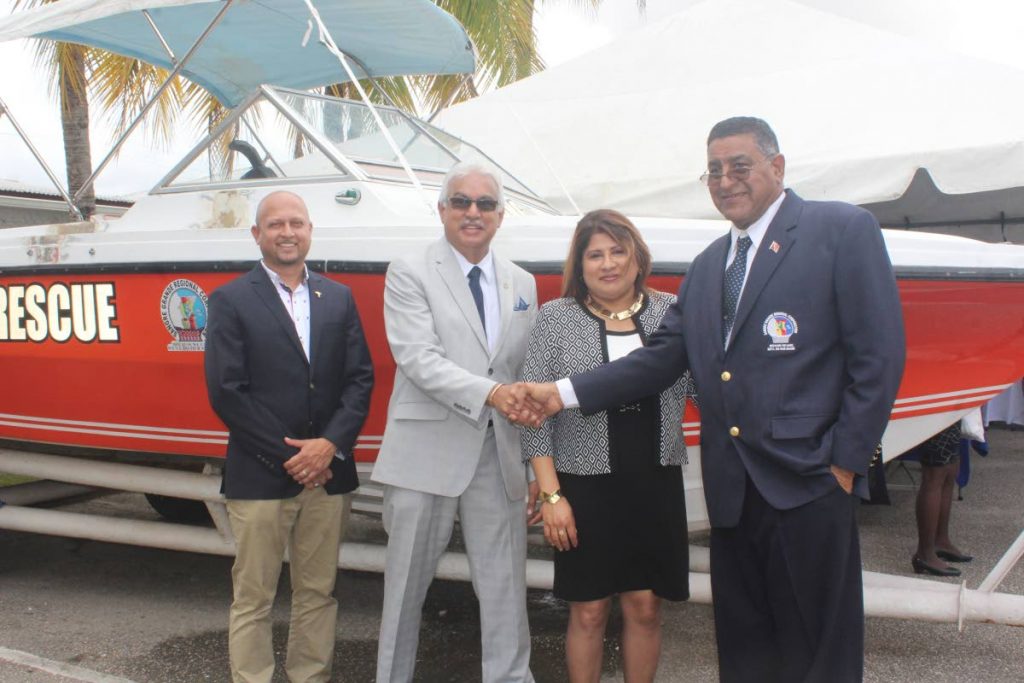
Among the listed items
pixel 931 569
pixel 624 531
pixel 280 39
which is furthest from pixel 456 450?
pixel 280 39

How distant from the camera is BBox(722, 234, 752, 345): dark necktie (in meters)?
1.98

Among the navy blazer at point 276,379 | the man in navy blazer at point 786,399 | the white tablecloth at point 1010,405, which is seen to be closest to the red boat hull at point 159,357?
the navy blazer at point 276,379

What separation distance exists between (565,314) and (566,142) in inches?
232

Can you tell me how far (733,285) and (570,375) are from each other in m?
0.47

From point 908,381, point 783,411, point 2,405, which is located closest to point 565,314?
point 783,411

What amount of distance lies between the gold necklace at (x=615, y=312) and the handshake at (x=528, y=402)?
10.1 inches

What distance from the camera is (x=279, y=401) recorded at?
8.26 ft

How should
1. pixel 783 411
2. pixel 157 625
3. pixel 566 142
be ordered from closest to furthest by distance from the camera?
pixel 783 411
pixel 157 625
pixel 566 142

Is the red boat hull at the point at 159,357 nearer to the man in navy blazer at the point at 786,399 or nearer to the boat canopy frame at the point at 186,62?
the boat canopy frame at the point at 186,62

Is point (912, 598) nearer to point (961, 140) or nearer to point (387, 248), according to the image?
point (387, 248)

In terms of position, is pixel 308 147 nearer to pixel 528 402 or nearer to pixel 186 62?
pixel 186 62

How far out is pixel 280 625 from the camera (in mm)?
3529

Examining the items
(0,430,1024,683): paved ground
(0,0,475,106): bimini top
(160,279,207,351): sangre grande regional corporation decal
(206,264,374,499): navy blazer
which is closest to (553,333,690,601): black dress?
(206,264,374,499): navy blazer

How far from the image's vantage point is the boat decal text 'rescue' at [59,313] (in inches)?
128
